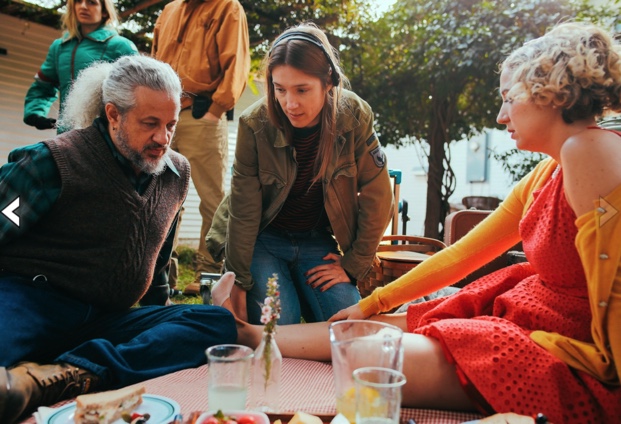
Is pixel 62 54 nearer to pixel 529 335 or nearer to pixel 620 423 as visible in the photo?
pixel 529 335

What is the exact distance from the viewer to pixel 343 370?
4.54ft

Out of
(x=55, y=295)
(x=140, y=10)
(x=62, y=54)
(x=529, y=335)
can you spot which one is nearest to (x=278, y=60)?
(x=55, y=295)

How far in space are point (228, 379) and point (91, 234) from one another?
4.00 feet

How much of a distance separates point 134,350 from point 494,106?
7324mm

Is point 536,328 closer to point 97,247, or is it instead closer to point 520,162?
point 97,247

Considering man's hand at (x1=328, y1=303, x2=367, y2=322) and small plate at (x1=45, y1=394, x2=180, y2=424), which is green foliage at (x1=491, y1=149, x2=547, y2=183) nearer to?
man's hand at (x1=328, y1=303, x2=367, y2=322)

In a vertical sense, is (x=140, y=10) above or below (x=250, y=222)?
above

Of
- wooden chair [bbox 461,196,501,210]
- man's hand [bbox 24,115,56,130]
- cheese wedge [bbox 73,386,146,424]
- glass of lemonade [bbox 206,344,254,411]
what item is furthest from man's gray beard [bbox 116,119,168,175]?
wooden chair [bbox 461,196,501,210]

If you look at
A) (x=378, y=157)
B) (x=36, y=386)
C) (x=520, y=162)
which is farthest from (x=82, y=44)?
(x=520, y=162)

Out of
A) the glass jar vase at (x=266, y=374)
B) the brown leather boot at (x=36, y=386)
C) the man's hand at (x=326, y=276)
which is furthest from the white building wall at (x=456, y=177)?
the glass jar vase at (x=266, y=374)

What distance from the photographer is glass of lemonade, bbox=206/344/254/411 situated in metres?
1.44

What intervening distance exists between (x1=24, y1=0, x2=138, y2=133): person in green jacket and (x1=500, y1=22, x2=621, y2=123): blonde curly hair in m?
2.94

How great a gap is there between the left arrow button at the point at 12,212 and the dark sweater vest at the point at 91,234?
4.2 inches

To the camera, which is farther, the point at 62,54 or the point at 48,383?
the point at 62,54
